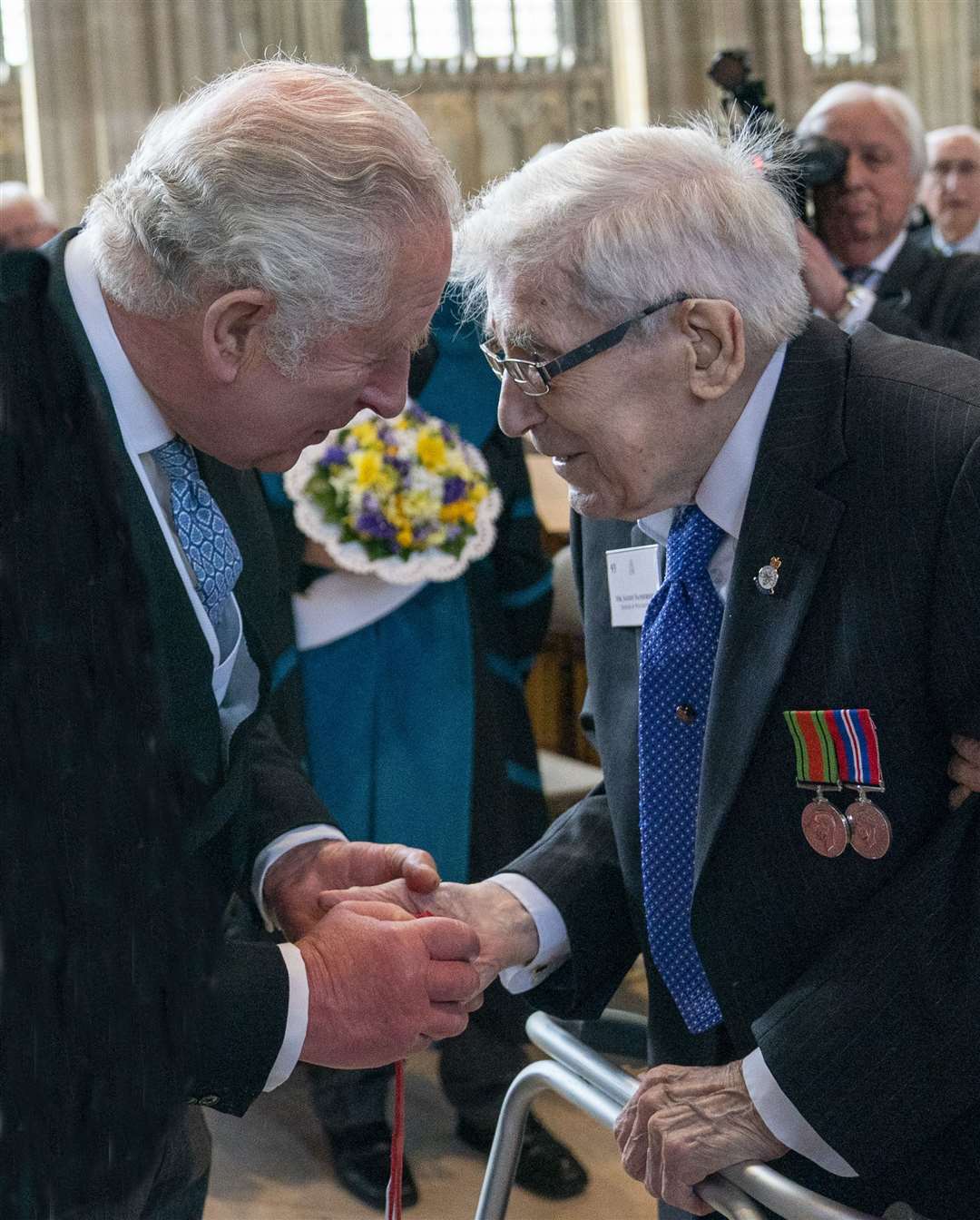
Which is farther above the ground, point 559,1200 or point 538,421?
point 538,421

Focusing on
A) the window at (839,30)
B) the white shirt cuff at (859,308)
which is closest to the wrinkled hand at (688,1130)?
the white shirt cuff at (859,308)

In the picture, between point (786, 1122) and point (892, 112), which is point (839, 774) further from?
point (892, 112)

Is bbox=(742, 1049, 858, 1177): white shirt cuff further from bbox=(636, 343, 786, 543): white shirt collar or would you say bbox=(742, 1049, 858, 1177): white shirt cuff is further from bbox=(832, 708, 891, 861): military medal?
bbox=(636, 343, 786, 543): white shirt collar

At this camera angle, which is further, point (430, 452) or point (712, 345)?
point (430, 452)

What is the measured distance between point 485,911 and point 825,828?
1.64 feet

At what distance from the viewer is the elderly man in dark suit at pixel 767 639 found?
159cm

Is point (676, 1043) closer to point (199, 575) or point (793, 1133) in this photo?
point (793, 1133)

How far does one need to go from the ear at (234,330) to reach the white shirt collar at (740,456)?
0.54 meters

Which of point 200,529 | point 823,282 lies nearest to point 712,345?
point 200,529

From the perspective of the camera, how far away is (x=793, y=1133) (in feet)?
5.34

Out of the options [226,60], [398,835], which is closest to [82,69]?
[226,60]

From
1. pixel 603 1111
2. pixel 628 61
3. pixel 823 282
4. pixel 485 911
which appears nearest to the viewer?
pixel 603 1111

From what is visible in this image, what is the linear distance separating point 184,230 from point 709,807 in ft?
2.66

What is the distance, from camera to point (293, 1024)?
1.59 metres
